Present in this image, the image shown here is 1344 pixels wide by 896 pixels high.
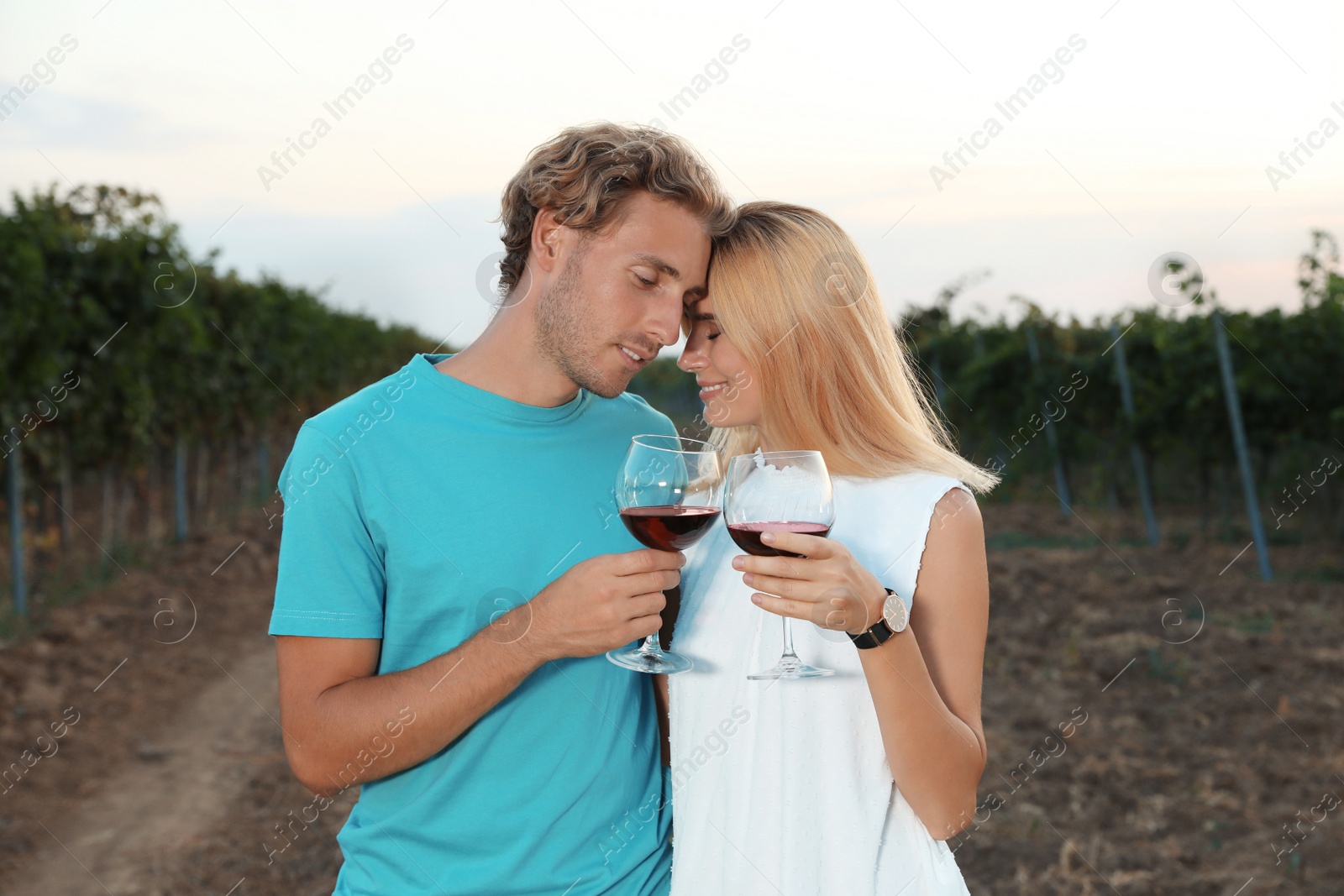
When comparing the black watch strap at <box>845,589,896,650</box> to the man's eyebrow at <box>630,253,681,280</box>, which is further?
the man's eyebrow at <box>630,253,681,280</box>

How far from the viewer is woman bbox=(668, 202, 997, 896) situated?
1601 mm

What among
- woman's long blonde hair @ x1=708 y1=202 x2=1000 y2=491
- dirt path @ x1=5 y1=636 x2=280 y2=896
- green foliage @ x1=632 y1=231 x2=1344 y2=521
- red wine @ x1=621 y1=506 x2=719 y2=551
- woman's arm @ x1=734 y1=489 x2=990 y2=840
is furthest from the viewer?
green foliage @ x1=632 y1=231 x2=1344 y2=521

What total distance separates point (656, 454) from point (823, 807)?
0.66 metres

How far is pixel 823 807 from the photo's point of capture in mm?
1729

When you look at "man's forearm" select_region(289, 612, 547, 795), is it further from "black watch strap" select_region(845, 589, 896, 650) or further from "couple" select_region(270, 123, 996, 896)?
"black watch strap" select_region(845, 589, 896, 650)

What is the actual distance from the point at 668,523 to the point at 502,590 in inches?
14.3

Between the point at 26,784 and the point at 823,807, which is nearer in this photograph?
the point at 823,807

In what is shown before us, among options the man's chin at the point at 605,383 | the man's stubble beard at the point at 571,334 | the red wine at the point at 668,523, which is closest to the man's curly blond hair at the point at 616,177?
the man's stubble beard at the point at 571,334

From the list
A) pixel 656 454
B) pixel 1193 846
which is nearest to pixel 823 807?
pixel 656 454

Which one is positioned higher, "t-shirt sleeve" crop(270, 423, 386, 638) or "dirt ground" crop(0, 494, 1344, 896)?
"t-shirt sleeve" crop(270, 423, 386, 638)

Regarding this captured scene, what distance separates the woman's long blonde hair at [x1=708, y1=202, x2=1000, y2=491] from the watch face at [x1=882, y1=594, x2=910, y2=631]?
46cm

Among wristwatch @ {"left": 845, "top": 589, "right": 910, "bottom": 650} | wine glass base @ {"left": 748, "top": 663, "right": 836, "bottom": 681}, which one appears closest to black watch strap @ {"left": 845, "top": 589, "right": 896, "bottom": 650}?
wristwatch @ {"left": 845, "top": 589, "right": 910, "bottom": 650}

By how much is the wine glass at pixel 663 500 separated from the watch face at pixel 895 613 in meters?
0.35

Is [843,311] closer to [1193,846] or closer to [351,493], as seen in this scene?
[351,493]
